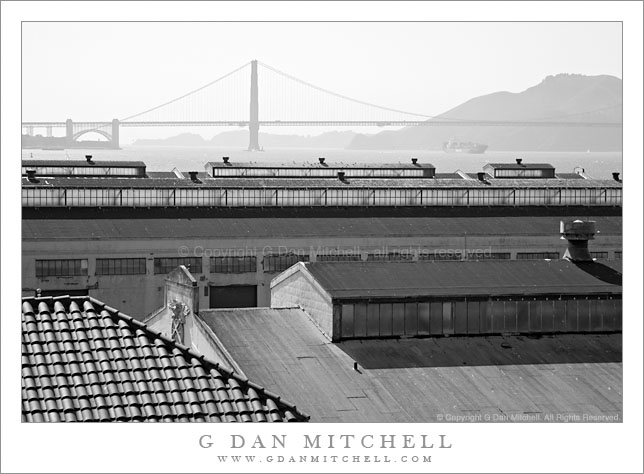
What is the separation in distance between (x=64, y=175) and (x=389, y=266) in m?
69.2

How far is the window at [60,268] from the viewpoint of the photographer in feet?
312

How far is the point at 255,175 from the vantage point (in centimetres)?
13238

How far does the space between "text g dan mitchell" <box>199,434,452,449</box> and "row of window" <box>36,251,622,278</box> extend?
61.9m

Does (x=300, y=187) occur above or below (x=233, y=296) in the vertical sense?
above

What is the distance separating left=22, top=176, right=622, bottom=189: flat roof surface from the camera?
114 m

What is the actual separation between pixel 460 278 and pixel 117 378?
101 feet

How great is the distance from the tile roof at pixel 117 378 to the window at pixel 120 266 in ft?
199

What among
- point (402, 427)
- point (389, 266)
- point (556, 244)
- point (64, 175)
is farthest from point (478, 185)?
point (402, 427)

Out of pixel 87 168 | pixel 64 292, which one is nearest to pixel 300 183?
pixel 87 168

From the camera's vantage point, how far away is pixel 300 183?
399 ft

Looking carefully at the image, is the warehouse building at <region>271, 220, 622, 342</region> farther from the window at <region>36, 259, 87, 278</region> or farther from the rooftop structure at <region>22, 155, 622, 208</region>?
the rooftop structure at <region>22, 155, 622, 208</region>

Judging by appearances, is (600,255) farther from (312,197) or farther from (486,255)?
(312,197)

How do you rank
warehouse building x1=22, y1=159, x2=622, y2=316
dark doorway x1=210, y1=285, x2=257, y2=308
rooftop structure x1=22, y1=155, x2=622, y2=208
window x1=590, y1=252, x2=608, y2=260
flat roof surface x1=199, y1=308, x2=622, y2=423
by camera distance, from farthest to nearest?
1. rooftop structure x1=22, y1=155, x2=622, y2=208
2. window x1=590, y1=252, x2=608, y2=260
3. dark doorway x1=210, y1=285, x2=257, y2=308
4. warehouse building x1=22, y1=159, x2=622, y2=316
5. flat roof surface x1=199, y1=308, x2=622, y2=423

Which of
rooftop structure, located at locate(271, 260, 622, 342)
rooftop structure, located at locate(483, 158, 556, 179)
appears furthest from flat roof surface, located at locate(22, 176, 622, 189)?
rooftop structure, located at locate(271, 260, 622, 342)
